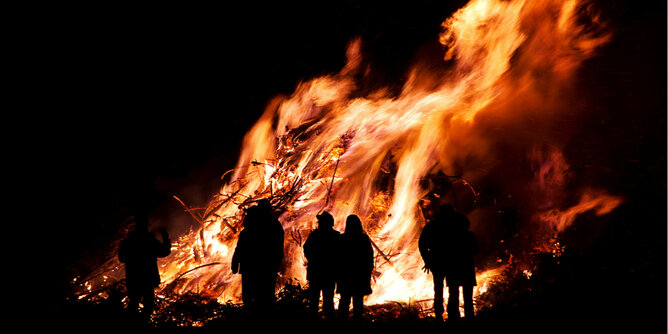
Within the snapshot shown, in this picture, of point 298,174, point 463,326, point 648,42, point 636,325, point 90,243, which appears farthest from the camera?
point 298,174

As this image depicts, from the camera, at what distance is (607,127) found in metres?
8.41

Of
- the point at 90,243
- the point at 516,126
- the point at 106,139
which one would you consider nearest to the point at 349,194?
the point at 516,126

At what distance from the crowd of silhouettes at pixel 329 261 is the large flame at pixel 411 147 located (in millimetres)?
2772

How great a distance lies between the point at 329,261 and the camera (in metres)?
5.52

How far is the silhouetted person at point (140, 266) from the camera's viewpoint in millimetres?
5766

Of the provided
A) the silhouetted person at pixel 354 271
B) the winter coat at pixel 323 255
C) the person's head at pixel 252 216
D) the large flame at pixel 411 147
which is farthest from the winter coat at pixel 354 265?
the large flame at pixel 411 147

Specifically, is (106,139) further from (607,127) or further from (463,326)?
(607,127)

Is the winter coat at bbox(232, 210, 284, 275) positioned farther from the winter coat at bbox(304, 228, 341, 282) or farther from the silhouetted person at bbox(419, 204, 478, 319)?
the silhouetted person at bbox(419, 204, 478, 319)

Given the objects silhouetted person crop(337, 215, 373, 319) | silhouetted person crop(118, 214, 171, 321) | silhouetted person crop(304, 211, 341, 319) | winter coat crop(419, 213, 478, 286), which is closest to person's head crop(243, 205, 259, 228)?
silhouetted person crop(304, 211, 341, 319)

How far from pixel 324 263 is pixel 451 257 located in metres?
1.94

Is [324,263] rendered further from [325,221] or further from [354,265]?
[325,221]

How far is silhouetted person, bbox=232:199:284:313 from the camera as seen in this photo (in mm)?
5492

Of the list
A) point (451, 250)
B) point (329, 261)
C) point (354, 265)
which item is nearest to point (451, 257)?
point (451, 250)

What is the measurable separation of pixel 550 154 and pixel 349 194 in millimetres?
5931
